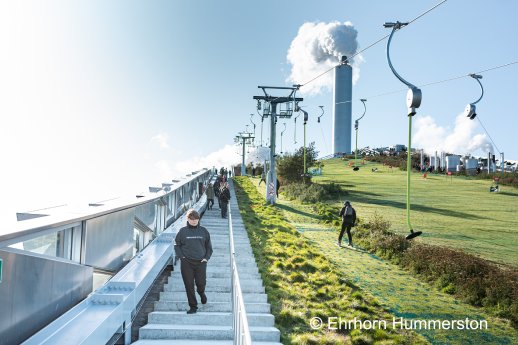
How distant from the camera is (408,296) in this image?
1073 centimetres

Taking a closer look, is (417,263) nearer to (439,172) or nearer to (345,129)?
(439,172)

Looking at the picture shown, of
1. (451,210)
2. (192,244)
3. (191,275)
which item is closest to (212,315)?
(191,275)

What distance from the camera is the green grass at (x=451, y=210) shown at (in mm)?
17094

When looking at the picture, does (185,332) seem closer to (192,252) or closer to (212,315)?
(212,315)

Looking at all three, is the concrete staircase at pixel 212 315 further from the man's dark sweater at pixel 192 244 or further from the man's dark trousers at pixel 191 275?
the man's dark sweater at pixel 192 244

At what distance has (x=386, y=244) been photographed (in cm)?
1524

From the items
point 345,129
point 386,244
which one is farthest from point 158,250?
point 345,129

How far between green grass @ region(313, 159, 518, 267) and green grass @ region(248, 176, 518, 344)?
148 inches

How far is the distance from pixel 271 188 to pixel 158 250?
56.7ft

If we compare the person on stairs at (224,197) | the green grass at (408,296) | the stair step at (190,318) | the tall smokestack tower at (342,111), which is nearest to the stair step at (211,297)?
the stair step at (190,318)

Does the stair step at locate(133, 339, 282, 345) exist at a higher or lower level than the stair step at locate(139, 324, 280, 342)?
lower

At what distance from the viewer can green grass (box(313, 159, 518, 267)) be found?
17.1 meters

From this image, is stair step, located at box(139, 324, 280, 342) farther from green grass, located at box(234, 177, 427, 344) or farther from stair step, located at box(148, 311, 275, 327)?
green grass, located at box(234, 177, 427, 344)

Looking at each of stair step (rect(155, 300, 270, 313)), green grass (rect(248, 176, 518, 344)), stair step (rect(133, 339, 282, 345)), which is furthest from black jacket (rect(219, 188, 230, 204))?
stair step (rect(133, 339, 282, 345))
